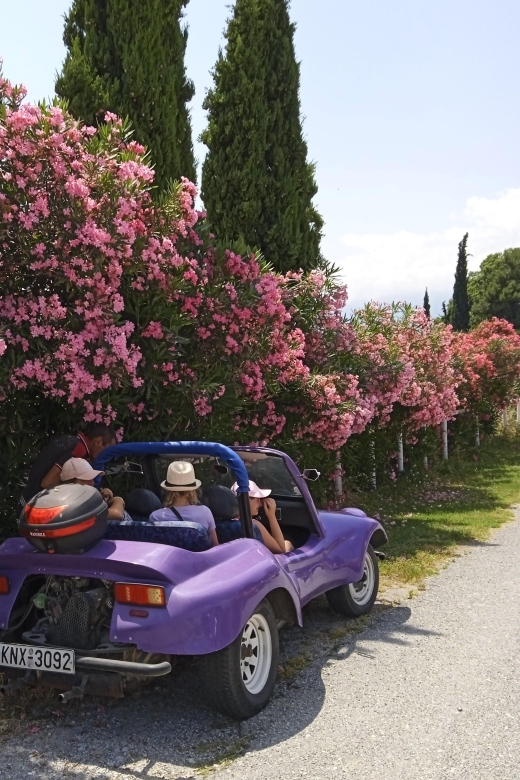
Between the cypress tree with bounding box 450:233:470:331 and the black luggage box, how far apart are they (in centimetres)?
3939

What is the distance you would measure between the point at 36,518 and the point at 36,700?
44.7 inches

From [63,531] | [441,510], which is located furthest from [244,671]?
[441,510]

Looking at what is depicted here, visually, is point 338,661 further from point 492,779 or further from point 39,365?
point 39,365

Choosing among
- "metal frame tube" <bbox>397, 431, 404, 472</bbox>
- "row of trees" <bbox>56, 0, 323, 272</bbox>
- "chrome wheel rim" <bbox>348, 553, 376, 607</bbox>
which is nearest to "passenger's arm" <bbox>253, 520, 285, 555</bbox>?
"chrome wheel rim" <bbox>348, 553, 376, 607</bbox>

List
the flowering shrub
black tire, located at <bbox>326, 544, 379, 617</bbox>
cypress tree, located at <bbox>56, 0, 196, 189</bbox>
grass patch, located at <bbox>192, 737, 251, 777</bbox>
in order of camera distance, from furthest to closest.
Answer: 1. the flowering shrub
2. cypress tree, located at <bbox>56, 0, 196, 189</bbox>
3. black tire, located at <bbox>326, 544, 379, 617</bbox>
4. grass patch, located at <bbox>192, 737, 251, 777</bbox>

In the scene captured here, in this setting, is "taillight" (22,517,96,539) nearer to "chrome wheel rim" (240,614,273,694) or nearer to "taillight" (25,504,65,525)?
"taillight" (25,504,65,525)

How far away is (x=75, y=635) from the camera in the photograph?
13.5ft

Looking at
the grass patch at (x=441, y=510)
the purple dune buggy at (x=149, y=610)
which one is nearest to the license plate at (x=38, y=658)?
the purple dune buggy at (x=149, y=610)

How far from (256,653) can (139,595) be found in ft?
3.02

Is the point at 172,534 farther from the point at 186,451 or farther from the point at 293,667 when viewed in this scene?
the point at 293,667

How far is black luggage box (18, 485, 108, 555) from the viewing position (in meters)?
4.09

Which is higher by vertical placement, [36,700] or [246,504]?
[246,504]

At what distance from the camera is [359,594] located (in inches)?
253

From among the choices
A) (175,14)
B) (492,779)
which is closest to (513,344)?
(175,14)
